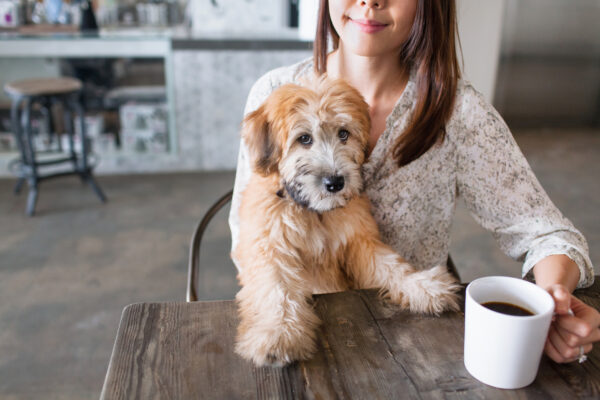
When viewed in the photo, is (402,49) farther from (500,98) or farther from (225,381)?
(500,98)

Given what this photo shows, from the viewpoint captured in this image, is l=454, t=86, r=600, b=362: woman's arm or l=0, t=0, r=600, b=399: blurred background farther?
l=0, t=0, r=600, b=399: blurred background

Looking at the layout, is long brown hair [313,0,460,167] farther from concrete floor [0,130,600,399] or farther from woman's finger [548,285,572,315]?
concrete floor [0,130,600,399]

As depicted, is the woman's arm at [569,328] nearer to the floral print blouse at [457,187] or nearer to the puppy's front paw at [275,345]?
the floral print blouse at [457,187]

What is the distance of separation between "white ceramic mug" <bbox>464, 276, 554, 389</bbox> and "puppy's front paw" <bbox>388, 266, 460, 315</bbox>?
17 centimetres

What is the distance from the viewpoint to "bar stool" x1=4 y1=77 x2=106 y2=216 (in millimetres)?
3672

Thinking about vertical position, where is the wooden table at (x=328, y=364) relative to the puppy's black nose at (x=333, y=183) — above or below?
below

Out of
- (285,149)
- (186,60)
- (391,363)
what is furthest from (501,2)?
(391,363)

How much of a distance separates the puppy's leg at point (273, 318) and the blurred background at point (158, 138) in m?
1.55

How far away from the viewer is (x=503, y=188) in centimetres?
135

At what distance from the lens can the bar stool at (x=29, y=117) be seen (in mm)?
3672

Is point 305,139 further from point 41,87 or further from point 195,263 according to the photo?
point 41,87

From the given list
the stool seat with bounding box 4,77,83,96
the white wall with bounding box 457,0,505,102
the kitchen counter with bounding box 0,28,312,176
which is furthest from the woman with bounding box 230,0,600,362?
the white wall with bounding box 457,0,505,102

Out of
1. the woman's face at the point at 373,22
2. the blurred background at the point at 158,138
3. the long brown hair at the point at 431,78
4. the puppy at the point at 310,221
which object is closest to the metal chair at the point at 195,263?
the puppy at the point at 310,221

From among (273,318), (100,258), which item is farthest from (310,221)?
(100,258)
